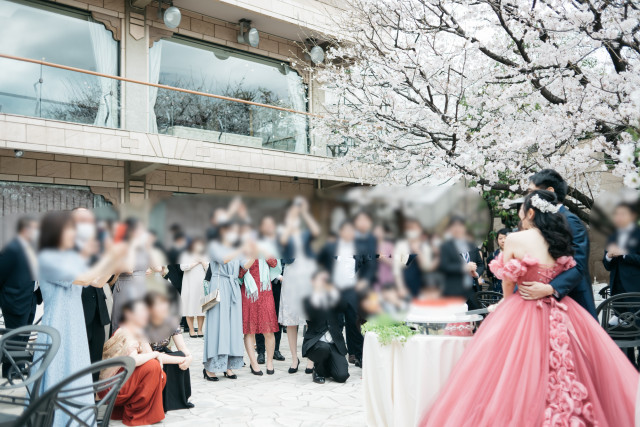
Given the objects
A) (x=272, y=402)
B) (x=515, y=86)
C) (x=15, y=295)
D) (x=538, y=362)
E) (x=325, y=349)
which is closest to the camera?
(x=538, y=362)

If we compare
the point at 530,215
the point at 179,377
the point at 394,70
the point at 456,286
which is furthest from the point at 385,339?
the point at 394,70

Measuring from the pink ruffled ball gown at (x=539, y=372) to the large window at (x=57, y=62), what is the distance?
8262mm

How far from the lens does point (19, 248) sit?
8.66ft

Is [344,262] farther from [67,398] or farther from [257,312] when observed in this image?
[257,312]

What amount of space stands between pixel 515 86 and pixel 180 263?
438 centimetres

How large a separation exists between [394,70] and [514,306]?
4429mm

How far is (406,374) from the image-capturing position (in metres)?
3.60

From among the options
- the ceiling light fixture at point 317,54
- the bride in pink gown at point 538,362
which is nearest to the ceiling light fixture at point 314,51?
the ceiling light fixture at point 317,54

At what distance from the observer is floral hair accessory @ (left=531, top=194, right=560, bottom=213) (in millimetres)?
3225

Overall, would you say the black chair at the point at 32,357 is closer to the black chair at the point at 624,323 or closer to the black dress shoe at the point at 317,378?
the black dress shoe at the point at 317,378

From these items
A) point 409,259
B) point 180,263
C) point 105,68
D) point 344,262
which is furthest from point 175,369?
point 105,68

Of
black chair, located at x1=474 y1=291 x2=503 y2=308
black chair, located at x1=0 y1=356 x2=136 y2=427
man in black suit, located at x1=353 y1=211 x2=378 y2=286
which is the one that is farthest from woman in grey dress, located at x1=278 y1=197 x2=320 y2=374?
black chair, located at x1=474 y1=291 x2=503 y2=308

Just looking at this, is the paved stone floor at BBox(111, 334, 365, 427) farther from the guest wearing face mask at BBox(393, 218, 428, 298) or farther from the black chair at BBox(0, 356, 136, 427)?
the black chair at BBox(0, 356, 136, 427)

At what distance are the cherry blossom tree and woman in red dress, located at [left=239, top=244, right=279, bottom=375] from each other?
2.42 m
